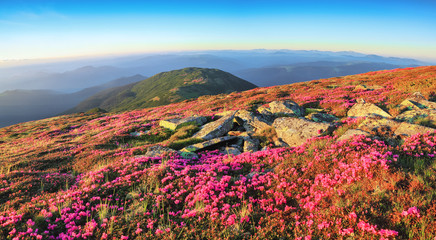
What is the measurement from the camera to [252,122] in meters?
13.9

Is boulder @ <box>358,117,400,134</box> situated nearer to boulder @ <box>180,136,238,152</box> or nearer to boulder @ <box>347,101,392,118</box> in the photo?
boulder @ <box>347,101,392,118</box>

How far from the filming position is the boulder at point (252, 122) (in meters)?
13.3

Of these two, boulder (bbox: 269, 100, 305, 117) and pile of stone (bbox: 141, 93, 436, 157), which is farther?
boulder (bbox: 269, 100, 305, 117)

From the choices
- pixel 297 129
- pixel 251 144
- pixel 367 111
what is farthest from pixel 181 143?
pixel 367 111

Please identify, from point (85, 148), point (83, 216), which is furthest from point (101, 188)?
point (85, 148)

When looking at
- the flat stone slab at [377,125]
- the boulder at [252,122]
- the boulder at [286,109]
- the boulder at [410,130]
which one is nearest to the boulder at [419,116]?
the flat stone slab at [377,125]

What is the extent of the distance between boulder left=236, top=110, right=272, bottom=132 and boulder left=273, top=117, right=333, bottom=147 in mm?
1364

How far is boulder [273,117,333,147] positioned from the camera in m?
9.56

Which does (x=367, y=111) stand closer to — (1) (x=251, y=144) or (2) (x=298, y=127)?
(2) (x=298, y=127)

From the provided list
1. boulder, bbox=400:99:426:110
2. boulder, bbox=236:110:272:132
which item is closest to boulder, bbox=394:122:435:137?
boulder, bbox=400:99:426:110

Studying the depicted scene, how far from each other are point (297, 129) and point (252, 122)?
3806 mm

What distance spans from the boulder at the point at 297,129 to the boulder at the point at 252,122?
1.36 meters

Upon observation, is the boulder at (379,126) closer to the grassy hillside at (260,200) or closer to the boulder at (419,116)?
the grassy hillside at (260,200)

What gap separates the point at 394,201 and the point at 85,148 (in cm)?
1726
